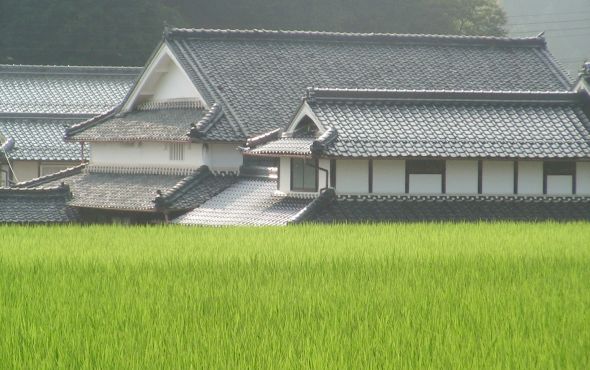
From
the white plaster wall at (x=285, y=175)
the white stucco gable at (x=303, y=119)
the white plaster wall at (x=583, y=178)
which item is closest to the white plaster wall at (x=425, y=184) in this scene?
the white stucco gable at (x=303, y=119)

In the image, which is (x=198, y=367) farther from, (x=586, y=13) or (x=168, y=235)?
(x=586, y=13)

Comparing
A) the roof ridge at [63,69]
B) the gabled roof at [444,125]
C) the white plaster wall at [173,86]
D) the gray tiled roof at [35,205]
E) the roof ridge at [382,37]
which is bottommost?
the gray tiled roof at [35,205]

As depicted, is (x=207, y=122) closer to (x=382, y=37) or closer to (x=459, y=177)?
(x=382, y=37)

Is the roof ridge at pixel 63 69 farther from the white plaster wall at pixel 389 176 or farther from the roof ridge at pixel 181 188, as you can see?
the white plaster wall at pixel 389 176

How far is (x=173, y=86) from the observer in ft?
98.6

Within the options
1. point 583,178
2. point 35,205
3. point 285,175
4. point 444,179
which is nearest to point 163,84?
point 35,205

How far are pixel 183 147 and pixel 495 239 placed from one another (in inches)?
545

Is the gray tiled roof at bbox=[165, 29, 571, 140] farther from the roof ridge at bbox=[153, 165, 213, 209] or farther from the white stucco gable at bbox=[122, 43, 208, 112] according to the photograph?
the roof ridge at bbox=[153, 165, 213, 209]

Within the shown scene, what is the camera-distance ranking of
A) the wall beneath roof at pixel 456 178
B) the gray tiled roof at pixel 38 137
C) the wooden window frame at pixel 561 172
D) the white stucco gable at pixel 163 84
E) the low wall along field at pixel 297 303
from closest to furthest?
the low wall along field at pixel 297 303 < the wall beneath roof at pixel 456 178 < the wooden window frame at pixel 561 172 < the white stucco gable at pixel 163 84 < the gray tiled roof at pixel 38 137

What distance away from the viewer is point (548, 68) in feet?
99.1

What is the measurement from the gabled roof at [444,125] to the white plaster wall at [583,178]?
1.82ft

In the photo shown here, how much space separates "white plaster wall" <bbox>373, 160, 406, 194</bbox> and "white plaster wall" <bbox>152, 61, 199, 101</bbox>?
6.93 metres

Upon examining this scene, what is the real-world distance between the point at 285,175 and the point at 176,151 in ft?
16.7

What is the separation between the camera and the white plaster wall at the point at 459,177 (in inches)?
926
